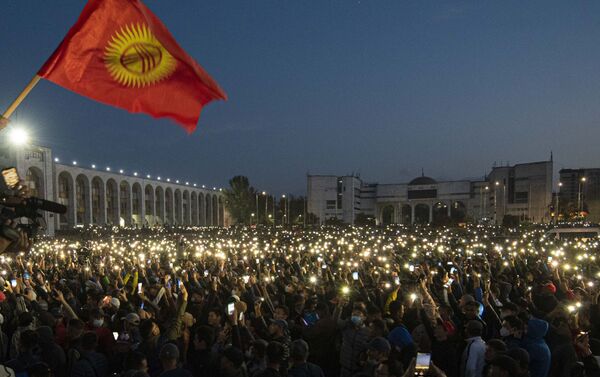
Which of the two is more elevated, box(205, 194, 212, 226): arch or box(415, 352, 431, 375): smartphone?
box(415, 352, 431, 375): smartphone

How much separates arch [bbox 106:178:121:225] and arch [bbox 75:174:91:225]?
5.75 metres

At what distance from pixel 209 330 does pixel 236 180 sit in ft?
274

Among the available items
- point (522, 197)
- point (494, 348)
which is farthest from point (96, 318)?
point (522, 197)

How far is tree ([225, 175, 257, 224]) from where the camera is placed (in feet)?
289

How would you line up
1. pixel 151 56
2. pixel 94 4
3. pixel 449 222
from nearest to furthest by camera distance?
pixel 94 4 → pixel 151 56 → pixel 449 222

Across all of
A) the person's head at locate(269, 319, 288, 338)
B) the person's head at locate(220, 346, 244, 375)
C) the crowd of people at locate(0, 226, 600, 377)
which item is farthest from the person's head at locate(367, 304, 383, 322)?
the person's head at locate(220, 346, 244, 375)

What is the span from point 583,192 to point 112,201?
92049mm

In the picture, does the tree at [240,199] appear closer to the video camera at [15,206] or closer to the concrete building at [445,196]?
the concrete building at [445,196]

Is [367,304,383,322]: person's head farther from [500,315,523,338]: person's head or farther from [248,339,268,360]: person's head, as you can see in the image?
[248,339,268,360]: person's head

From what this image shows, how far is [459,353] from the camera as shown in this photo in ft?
19.2

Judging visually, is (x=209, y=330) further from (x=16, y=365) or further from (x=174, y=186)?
(x=174, y=186)

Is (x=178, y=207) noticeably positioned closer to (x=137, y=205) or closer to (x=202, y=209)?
(x=202, y=209)

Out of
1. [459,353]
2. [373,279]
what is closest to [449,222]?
[373,279]

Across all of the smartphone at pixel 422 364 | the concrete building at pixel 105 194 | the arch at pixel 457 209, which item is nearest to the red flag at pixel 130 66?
the smartphone at pixel 422 364
